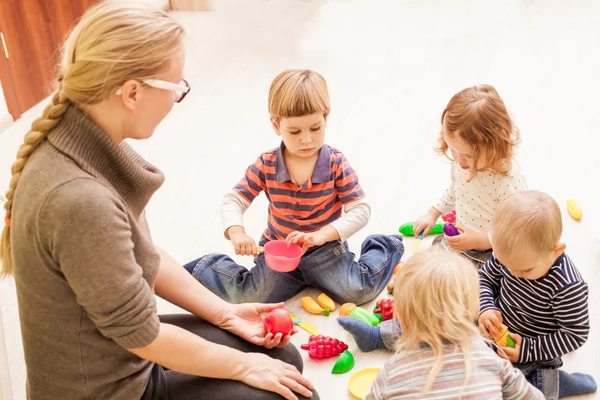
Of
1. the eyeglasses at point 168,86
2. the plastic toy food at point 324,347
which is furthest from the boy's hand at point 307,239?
the eyeglasses at point 168,86

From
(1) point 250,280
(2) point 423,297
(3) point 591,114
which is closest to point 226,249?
(1) point 250,280

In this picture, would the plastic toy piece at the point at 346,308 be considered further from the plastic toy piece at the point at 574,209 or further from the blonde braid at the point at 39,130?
the blonde braid at the point at 39,130

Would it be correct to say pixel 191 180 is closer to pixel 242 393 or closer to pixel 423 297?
pixel 242 393

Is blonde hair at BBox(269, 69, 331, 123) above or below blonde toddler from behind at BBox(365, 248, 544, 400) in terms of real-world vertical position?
above

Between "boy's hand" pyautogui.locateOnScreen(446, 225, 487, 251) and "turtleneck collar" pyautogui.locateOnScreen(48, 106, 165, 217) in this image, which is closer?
"turtleneck collar" pyautogui.locateOnScreen(48, 106, 165, 217)

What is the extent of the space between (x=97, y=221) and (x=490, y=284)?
1.01 meters

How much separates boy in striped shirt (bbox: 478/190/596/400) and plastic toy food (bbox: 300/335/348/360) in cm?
35

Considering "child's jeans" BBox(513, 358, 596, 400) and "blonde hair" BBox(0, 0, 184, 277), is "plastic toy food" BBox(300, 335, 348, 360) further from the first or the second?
"blonde hair" BBox(0, 0, 184, 277)

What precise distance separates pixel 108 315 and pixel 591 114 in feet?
7.66

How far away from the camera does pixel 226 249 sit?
2158 mm

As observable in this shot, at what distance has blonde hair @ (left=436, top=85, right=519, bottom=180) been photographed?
A: 1.75m

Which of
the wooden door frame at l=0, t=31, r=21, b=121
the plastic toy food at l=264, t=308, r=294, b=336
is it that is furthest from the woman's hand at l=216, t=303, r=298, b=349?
the wooden door frame at l=0, t=31, r=21, b=121

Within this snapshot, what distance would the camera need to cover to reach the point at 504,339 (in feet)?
5.22

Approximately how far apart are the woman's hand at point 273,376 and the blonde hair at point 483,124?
748mm
